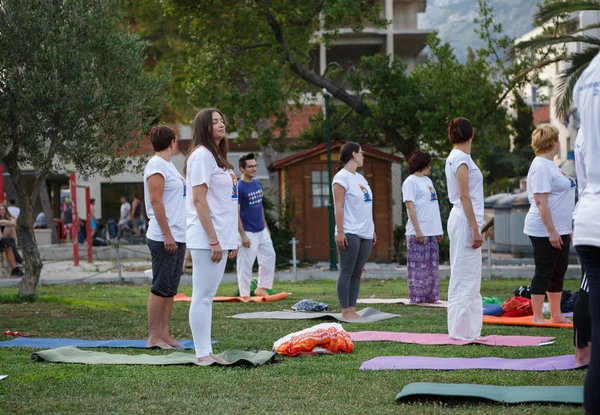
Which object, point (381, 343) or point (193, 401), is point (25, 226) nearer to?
point (381, 343)

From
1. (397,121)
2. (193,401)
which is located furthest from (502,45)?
(193,401)

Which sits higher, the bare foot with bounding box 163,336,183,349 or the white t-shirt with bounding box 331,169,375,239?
the white t-shirt with bounding box 331,169,375,239

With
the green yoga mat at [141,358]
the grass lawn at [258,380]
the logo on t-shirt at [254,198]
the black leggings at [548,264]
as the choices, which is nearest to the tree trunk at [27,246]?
the logo on t-shirt at [254,198]

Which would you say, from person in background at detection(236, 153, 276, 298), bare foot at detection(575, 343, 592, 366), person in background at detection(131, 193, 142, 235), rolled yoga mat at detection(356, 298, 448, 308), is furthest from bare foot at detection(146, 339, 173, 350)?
person in background at detection(131, 193, 142, 235)

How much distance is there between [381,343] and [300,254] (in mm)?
16026

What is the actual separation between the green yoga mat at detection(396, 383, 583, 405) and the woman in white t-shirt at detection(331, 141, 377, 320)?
5049 millimetres

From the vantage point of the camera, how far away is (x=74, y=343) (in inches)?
381

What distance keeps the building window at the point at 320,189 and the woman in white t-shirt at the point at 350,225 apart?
13805 mm

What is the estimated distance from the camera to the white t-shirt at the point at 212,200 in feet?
25.0

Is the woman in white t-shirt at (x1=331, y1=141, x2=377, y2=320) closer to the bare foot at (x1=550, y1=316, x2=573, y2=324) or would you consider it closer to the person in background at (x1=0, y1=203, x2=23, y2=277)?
the bare foot at (x1=550, y1=316, x2=573, y2=324)

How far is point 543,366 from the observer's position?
719cm

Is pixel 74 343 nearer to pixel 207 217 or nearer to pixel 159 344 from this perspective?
pixel 159 344

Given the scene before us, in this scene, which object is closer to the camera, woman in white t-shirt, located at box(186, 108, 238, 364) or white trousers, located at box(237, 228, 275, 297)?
woman in white t-shirt, located at box(186, 108, 238, 364)

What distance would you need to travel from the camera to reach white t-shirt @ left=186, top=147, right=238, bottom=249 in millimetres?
7617
